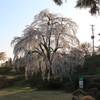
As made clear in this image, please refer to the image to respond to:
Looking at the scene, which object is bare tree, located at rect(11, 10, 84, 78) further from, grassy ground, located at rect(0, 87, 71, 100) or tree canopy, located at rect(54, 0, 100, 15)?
tree canopy, located at rect(54, 0, 100, 15)

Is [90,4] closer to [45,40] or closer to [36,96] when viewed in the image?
[36,96]

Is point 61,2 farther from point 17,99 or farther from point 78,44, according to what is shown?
point 78,44

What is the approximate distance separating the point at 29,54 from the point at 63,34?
538 centimetres

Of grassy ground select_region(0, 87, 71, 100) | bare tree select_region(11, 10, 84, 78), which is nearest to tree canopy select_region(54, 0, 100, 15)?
grassy ground select_region(0, 87, 71, 100)

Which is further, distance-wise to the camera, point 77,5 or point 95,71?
point 95,71

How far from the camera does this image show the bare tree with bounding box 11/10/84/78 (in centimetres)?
4219

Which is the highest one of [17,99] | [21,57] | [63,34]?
[63,34]

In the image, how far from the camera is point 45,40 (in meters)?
43.8

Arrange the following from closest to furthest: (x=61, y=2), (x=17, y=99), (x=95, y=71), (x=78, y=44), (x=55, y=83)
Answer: (x=61, y=2), (x=17, y=99), (x=55, y=83), (x=78, y=44), (x=95, y=71)

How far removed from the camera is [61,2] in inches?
984

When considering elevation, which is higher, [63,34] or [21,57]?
[63,34]

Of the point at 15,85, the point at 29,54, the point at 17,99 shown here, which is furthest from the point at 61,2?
the point at 15,85

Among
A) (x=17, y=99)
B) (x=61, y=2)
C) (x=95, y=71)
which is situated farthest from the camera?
(x=95, y=71)

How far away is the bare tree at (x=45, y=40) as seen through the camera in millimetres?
42188
